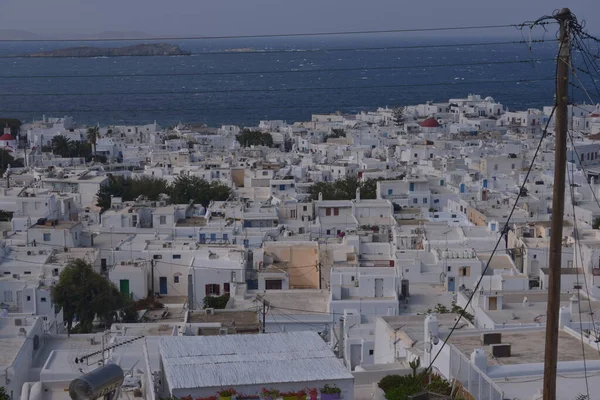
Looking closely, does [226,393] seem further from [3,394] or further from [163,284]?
[163,284]

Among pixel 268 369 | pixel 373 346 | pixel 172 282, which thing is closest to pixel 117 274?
pixel 172 282

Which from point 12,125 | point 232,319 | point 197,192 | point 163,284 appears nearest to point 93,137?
point 12,125

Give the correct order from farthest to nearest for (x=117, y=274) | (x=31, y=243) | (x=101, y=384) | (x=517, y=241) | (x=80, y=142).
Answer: (x=80, y=142) → (x=31, y=243) → (x=517, y=241) → (x=117, y=274) → (x=101, y=384)

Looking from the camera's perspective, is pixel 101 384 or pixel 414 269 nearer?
pixel 101 384

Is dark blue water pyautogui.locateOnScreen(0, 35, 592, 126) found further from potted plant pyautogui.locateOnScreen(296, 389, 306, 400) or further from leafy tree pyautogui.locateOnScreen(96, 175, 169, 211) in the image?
potted plant pyautogui.locateOnScreen(296, 389, 306, 400)

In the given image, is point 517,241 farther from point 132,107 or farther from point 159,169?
point 132,107

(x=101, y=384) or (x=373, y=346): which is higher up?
(x=101, y=384)

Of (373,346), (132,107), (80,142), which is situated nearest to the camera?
(373,346)
